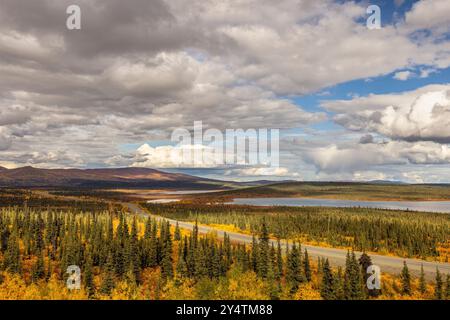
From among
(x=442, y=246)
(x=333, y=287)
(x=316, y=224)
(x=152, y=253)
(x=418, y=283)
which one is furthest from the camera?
(x=316, y=224)

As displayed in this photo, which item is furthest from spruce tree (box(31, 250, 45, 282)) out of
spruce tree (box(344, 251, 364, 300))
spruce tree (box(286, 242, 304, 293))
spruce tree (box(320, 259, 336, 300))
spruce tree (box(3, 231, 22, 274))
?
spruce tree (box(344, 251, 364, 300))

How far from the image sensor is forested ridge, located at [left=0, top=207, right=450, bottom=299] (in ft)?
168

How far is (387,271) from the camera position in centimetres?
7238

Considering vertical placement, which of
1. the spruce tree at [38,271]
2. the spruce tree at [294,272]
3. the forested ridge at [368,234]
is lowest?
the forested ridge at [368,234]

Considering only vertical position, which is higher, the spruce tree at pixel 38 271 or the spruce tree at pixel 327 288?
the spruce tree at pixel 327 288

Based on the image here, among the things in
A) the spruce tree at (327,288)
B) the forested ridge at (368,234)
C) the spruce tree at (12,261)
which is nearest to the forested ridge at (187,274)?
the spruce tree at (12,261)

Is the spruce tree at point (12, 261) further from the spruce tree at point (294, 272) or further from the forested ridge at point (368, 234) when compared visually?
the forested ridge at point (368, 234)

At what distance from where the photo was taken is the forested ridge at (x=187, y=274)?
168 feet

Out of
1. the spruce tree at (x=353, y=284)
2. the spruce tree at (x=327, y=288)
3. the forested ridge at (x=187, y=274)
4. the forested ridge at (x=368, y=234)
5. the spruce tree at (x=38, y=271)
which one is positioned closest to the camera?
the forested ridge at (x=187, y=274)

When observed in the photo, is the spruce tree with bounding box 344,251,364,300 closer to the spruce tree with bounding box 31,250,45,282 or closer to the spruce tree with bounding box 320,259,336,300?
the spruce tree with bounding box 320,259,336,300

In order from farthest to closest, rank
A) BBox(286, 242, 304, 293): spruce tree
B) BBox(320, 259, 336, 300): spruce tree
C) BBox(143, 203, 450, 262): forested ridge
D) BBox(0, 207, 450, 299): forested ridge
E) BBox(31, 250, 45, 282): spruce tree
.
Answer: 1. BBox(143, 203, 450, 262): forested ridge
2. BBox(31, 250, 45, 282): spruce tree
3. BBox(286, 242, 304, 293): spruce tree
4. BBox(320, 259, 336, 300): spruce tree
5. BBox(0, 207, 450, 299): forested ridge
